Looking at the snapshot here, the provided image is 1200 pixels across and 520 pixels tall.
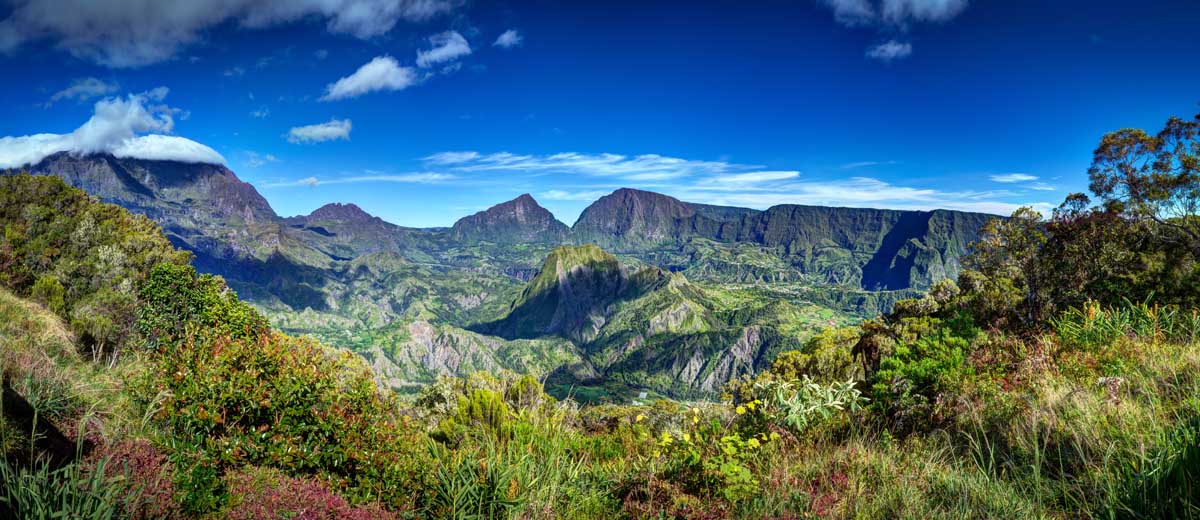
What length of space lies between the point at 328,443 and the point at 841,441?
697 centimetres

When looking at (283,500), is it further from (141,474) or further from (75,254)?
(75,254)

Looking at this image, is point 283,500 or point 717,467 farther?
point 717,467

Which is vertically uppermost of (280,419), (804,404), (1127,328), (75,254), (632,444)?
(75,254)

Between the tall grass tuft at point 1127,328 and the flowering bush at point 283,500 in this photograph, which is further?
the tall grass tuft at point 1127,328

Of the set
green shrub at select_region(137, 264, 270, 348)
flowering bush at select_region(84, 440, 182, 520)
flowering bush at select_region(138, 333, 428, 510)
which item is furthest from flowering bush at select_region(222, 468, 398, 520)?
green shrub at select_region(137, 264, 270, 348)

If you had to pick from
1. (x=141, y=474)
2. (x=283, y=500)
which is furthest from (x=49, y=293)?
(x=283, y=500)

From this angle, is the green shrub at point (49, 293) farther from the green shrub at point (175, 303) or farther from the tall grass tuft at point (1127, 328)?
the tall grass tuft at point (1127, 328)

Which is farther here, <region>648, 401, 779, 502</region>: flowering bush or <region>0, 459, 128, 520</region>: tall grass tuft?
<region>648, 401, 779, 502</region>: flowering bush

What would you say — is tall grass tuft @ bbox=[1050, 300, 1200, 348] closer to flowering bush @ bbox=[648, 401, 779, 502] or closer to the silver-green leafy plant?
the silver-green leafy plant

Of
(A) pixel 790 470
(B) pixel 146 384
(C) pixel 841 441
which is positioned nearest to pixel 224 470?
(B) pixel 146 384

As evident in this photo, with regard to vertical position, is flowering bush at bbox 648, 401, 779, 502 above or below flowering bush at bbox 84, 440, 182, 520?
below

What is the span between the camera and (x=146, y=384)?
6383 millimetres

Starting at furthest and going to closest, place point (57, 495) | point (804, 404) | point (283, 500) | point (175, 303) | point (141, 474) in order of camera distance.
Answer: point (175, 303) → point (804, 404) → point (283, 500) → point (141, 474) → point (57, 495)

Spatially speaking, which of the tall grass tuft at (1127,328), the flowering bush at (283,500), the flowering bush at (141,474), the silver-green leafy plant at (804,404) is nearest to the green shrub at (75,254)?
the flowering bush at (141,474)
